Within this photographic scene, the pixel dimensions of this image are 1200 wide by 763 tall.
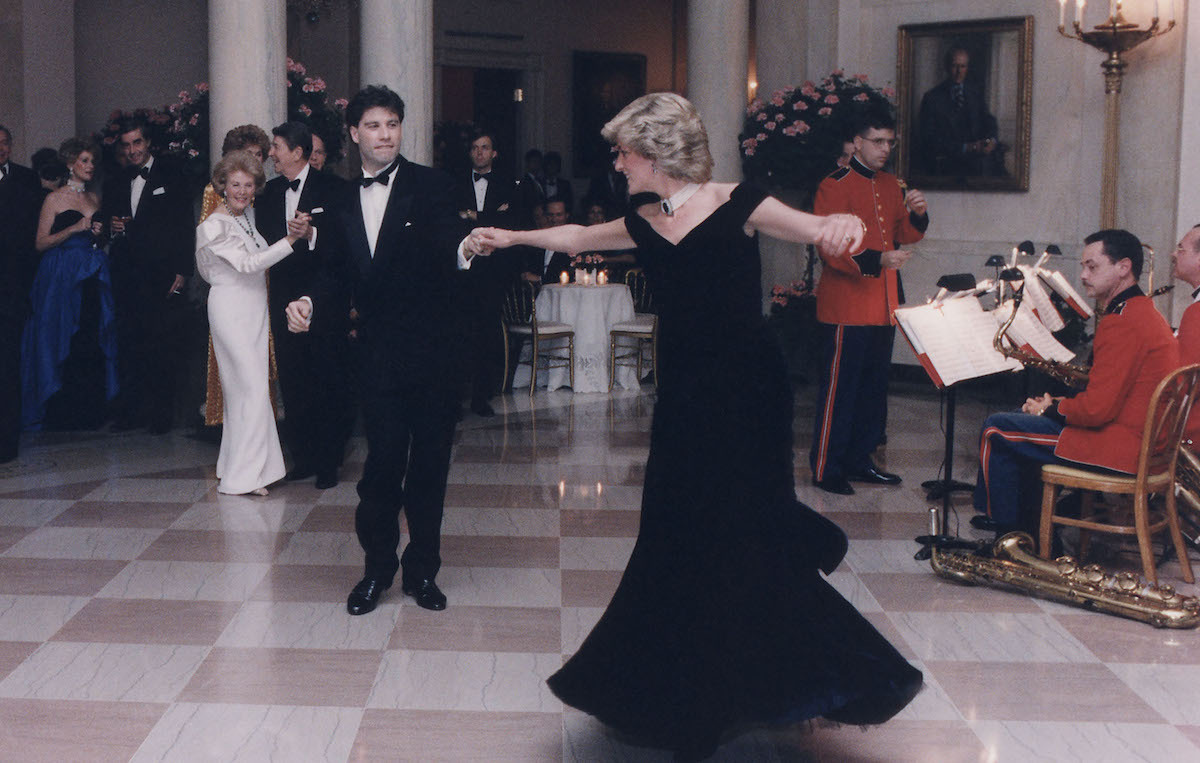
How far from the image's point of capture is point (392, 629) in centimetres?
425

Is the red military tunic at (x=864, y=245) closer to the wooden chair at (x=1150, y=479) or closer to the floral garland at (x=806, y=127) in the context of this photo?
the wooden chair at (x=1150, y=479)

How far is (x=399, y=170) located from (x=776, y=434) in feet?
5.82

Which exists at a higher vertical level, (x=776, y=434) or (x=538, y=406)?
(x=776, y=434)

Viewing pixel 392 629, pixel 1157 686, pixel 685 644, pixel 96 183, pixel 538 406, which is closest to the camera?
pixel 685 644

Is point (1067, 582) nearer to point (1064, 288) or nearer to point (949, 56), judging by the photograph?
point (1064, 288)

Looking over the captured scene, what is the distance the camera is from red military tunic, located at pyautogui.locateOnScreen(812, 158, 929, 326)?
6.32 m

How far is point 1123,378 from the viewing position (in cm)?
460

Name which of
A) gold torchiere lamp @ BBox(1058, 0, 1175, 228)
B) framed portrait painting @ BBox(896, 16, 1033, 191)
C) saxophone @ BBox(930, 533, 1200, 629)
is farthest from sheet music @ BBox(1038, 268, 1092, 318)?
framed portrait painting @ BBox(896, 16, 1033, 191)

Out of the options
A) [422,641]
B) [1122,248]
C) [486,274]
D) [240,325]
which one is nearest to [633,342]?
[486,274]

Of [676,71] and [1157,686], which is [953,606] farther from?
[676,71]

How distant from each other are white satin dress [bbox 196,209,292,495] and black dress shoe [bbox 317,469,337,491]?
7.2 inches

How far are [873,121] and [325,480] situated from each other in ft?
9.81

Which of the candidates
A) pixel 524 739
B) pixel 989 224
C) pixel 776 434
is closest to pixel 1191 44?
pixel 989 224

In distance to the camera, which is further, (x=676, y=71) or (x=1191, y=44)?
(x=676, y=71)
